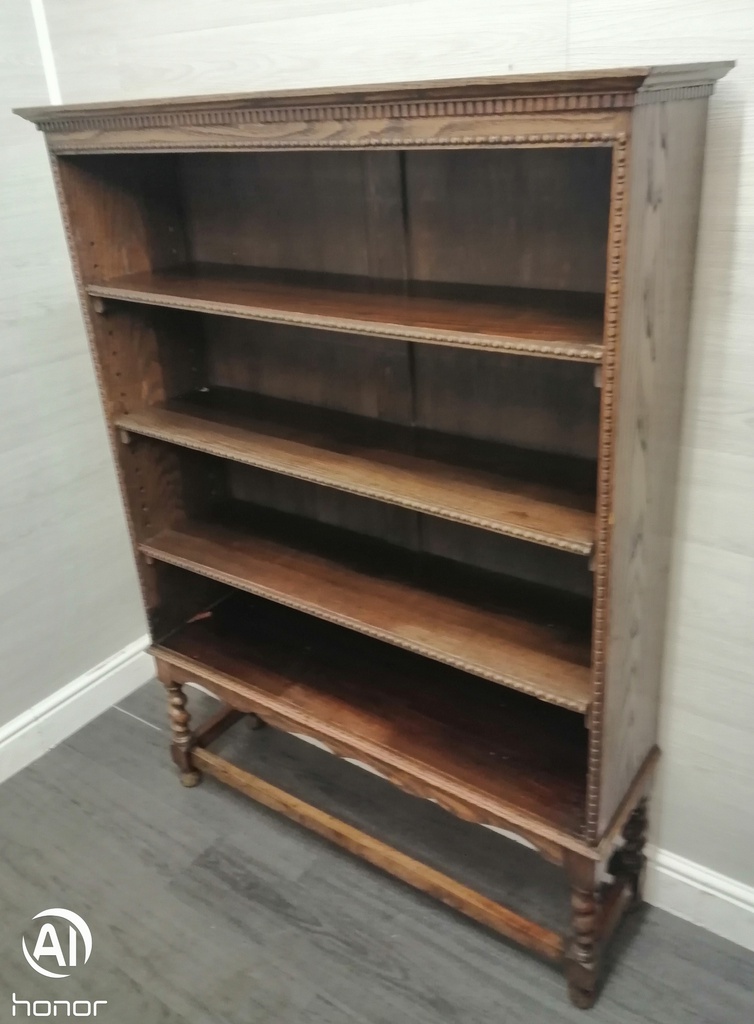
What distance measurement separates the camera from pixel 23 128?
1888 mm

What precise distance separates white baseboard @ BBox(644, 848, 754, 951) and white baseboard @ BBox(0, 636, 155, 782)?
1.50 m

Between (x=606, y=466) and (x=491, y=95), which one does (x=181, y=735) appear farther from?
(x=491, y=95)

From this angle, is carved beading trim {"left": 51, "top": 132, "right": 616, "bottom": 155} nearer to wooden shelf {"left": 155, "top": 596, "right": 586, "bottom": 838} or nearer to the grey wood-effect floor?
wooden shelf {"left": 155, "top": 596, "right": 586, "bottom": 838}

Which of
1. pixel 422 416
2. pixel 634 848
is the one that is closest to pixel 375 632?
pixel 422 416

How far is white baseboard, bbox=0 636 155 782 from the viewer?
84.8 inches

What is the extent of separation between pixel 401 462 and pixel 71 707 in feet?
4.49

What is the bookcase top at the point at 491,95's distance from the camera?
91 cm

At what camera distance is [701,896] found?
164 cm

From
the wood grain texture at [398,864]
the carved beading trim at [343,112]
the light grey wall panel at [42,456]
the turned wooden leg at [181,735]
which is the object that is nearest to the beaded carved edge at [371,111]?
the carved beading trim at [343,112]

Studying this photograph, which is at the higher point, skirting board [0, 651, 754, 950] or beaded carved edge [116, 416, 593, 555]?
beaded carved edge [116, 416, 593, 555]

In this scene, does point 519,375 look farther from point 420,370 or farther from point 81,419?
point 81,419

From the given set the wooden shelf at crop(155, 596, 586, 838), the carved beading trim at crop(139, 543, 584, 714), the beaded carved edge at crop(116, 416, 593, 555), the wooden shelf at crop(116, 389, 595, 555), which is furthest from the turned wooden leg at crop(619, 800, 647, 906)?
the wooden shelf at crop(116, 389, 595, 555)

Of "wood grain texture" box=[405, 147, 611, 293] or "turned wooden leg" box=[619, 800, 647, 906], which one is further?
"turned wooden leg" box=[619, 800, 647, 906]

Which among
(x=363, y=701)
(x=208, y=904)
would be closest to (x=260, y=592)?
(x=363, y=701)
